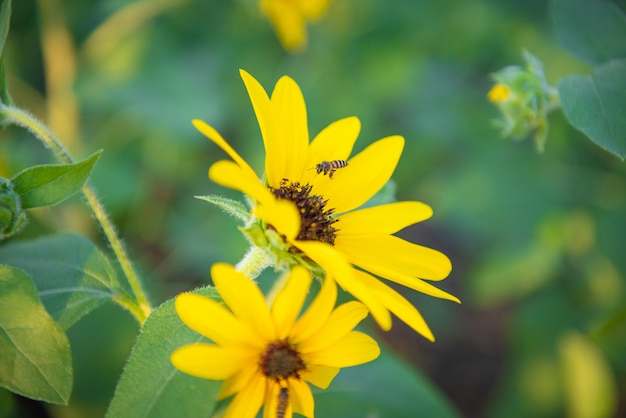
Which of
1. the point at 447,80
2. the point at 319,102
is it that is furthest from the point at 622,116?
the point at 447,80

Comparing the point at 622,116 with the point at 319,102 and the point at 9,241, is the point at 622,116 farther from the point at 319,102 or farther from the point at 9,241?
the point at 319,102

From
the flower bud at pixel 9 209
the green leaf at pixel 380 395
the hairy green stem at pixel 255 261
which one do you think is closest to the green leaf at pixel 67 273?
the flower bud at pixel 9 209

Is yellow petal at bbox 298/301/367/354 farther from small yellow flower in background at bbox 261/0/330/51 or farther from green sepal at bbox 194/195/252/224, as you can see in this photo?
small yellow flower in background at bbox 261/0/330/51

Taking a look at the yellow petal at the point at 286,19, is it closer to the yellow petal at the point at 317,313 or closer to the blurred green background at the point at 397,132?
the blurred green background at the point at 397,132

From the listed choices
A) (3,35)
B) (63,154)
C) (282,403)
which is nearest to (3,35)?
(3,35)

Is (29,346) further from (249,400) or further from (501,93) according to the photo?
(501,93)
